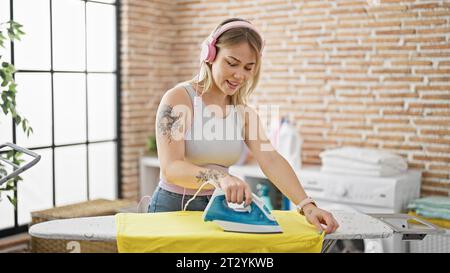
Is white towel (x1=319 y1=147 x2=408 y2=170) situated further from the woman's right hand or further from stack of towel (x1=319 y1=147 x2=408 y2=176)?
the woman's right hand

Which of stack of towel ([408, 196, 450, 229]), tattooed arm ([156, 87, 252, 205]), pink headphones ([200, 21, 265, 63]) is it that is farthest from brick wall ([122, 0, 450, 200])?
tattooed arm ([156, 87, 252, 205])

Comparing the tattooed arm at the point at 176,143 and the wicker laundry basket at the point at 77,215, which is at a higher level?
the tattooed arm at the point at 176,143

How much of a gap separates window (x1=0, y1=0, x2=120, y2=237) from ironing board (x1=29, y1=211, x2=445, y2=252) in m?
1.69

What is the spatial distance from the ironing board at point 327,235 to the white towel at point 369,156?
4.04 feet

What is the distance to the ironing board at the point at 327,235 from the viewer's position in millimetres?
1752

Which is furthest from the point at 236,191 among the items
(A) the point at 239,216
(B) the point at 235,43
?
(B) the point at 235,43

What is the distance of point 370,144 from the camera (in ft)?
12.1

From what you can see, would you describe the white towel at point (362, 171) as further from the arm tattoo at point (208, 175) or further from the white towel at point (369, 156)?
the arm tattoo at point (208, 175)

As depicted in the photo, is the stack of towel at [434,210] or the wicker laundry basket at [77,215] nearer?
the stack of towel at [434,210]

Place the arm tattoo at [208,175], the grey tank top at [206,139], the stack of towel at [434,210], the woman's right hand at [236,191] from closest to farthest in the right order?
the woman's right hand at [236,191], the arm tattoo at [208,175], the grey tank top at [206,139], the stack of towel at [434,210]

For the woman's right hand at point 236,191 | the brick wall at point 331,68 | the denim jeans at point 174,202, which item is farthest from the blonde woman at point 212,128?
the brick wall at point 331,68
